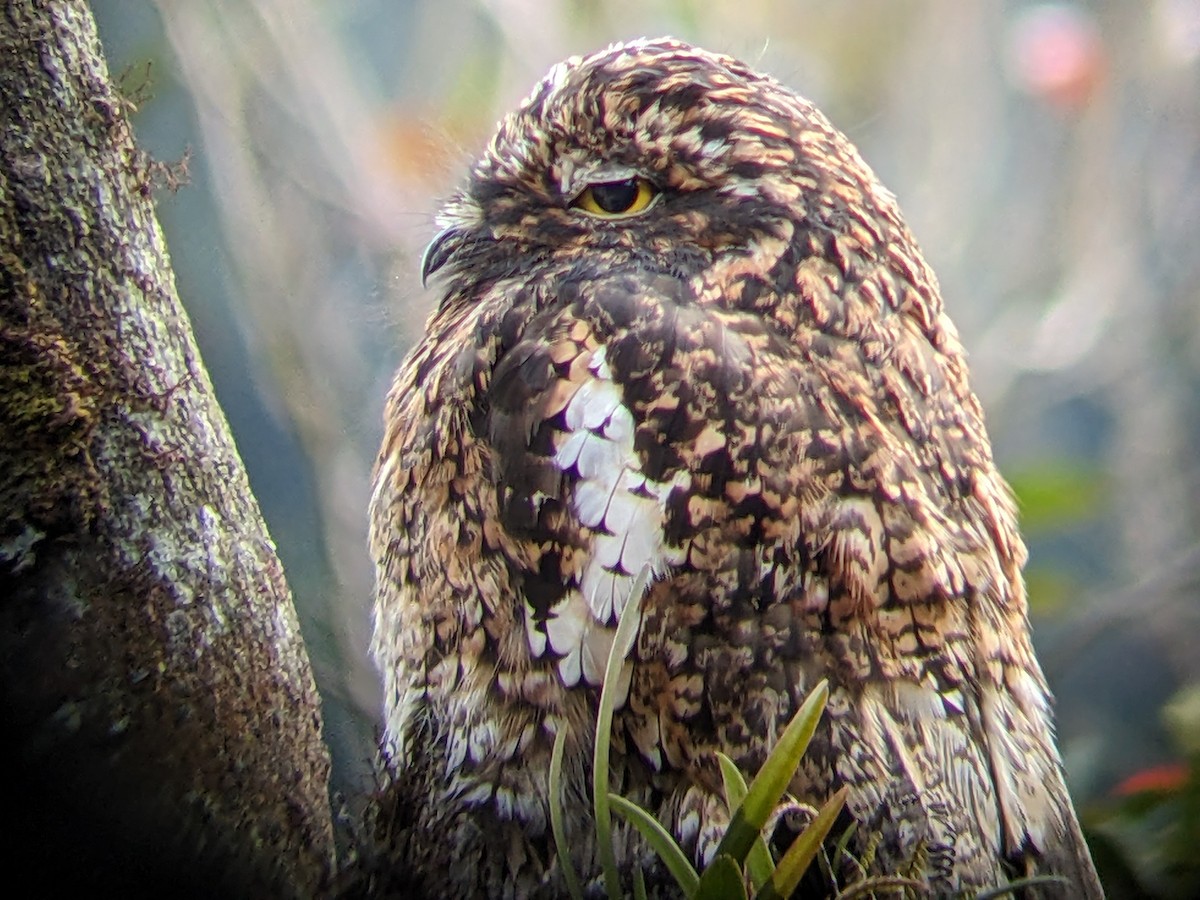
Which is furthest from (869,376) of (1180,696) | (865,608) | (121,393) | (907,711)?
(121,393)

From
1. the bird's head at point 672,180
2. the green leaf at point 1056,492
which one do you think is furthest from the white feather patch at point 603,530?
the green leaf at point 1056,492

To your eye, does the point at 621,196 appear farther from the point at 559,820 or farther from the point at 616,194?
the point at 559,820

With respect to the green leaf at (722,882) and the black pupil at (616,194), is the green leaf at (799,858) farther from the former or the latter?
the black pupil at (616,194)

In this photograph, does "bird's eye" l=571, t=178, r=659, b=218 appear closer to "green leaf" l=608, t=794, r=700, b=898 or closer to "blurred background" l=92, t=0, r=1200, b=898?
"blurred background" l=92, t=0, r=1200, b=898

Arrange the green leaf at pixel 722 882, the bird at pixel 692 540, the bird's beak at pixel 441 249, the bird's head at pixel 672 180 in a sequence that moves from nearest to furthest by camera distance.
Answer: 1. the green leaf at pixel 722 882
2. the bird at pixel 692 540
3. the bird's head at pixel 672 180
4. the bird's beak at pixel 441 249

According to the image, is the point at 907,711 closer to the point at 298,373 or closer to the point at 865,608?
the point at 865,608

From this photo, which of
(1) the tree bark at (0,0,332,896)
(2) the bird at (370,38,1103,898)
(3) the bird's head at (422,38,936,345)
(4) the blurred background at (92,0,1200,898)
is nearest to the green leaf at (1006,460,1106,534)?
(4) the blurred background at (92,0,1200,898)

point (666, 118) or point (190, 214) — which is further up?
point (666, 118)
